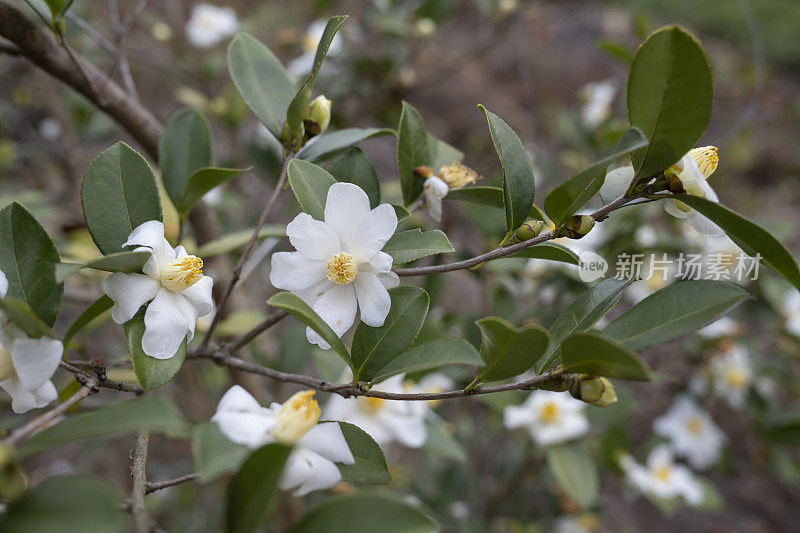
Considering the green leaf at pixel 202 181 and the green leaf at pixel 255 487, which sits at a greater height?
the green leaf at pixel 202 181

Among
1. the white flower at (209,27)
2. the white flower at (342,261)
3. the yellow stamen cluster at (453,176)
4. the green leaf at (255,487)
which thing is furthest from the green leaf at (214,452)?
the white flower at (209,27)

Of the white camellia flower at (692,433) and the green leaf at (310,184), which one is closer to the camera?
the green leaf at (310,184)

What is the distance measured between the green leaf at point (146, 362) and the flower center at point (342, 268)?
137 millimetres

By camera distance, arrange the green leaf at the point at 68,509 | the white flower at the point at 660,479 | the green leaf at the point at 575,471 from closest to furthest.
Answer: the green leaf at the point at 68,509
the green leaf at the point at 575,471
the white flower at the point at 660,479

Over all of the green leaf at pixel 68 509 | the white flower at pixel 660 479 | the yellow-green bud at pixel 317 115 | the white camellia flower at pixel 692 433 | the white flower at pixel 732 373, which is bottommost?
the white camellia flower at pixel 692 433

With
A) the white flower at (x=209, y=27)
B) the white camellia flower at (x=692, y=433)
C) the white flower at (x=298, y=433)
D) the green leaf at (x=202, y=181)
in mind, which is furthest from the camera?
the white flower at (x=209, y=27)

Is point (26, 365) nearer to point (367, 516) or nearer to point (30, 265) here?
point (30, 265)

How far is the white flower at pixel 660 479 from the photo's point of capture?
1301 mm

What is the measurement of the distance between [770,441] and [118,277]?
1529 mm

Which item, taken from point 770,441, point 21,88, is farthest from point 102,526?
point 21,88

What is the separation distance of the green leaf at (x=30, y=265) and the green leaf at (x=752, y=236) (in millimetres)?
497

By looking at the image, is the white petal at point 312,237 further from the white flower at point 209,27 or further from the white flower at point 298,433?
the white flower at point 209,27

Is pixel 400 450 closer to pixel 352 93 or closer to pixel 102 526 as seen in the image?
pixel 352 93

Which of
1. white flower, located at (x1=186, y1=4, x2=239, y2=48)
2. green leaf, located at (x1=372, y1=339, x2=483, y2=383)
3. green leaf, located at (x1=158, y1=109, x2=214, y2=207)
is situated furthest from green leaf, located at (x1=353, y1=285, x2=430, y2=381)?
white flower, located at (x1=186, y1=4, x2=239, y2=48)
